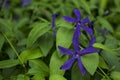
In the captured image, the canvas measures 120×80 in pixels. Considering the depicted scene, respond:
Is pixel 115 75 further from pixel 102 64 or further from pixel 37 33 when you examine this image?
pixel 37 33

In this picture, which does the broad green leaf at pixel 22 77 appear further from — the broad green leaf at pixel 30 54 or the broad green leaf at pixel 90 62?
the broad green leaf at pixel 90 62

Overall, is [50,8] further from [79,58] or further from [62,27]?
[79,58]

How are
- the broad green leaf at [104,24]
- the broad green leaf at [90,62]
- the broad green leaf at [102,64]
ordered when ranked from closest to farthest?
the broad green leaf at [90,62], the broad green leaf at [102,64], the broad green leaf at [104,24]

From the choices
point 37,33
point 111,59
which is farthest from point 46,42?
point 111,59

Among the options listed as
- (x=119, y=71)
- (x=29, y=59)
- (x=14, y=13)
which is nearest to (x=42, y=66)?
(x=29, y=59)

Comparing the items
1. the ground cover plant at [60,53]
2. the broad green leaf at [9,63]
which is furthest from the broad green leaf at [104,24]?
the broad green leaf at [9,63]
